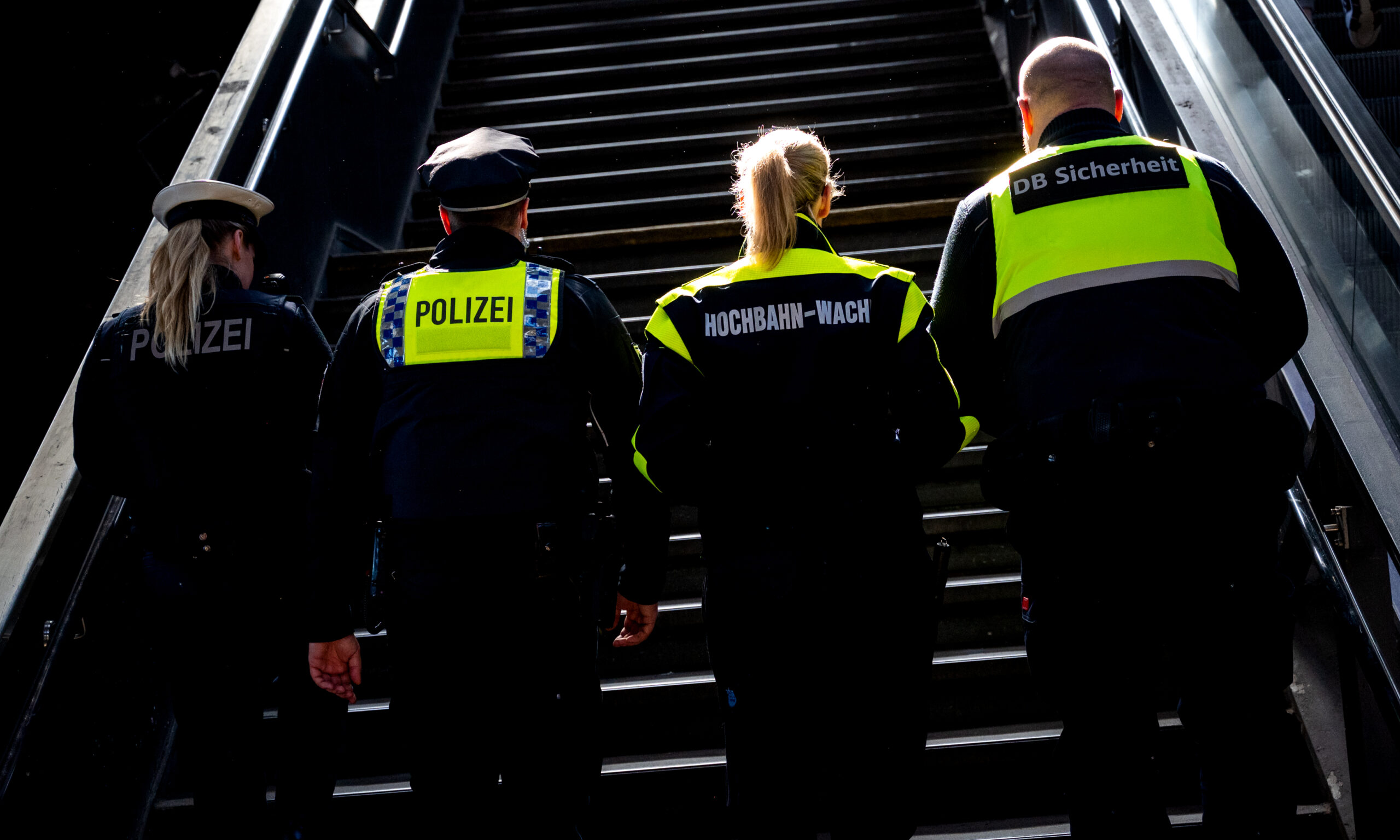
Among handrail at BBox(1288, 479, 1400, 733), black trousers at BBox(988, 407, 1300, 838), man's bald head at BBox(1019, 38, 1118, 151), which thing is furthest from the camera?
handrail at BBox(1288, 479, 1400, 733)

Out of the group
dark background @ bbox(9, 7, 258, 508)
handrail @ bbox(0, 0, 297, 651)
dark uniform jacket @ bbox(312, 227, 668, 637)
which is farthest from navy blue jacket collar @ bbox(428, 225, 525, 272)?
dark background @ bbox(9, 7, 258, 508)

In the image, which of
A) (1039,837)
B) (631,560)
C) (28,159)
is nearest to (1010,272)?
(631,560)

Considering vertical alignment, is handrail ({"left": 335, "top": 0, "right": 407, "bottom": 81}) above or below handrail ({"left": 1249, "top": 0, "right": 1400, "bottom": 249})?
→ above

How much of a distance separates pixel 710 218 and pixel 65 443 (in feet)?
9.86

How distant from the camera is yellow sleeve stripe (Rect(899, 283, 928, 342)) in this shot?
217 cm

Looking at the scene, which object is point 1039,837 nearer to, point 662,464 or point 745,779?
point 745,779

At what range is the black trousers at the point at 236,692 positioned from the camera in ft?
8.19

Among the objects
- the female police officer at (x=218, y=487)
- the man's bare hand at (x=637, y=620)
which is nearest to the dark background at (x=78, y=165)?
the female police officer at (x=218, y=487)

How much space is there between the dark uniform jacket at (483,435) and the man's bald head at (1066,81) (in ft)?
3.33

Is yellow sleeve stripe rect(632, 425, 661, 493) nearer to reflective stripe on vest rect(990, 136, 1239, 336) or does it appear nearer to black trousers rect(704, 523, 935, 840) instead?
black trousers rect(704, 523, 935, 840)

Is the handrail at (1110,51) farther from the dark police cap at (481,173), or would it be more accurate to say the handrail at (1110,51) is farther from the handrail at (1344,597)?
the dark police cap at (481,173)

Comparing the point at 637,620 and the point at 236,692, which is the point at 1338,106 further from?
the point at 236,692

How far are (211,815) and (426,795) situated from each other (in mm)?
708

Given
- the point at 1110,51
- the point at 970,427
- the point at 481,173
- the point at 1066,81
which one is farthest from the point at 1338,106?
the point at 481,173
